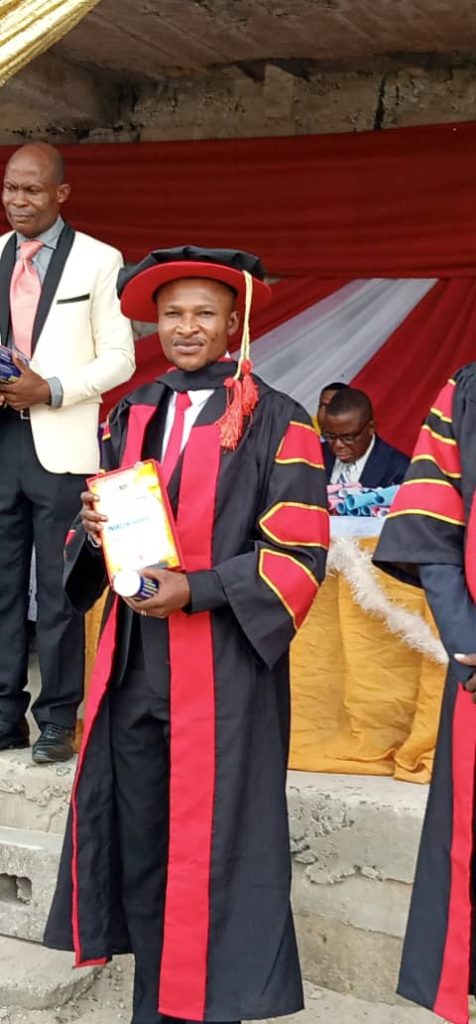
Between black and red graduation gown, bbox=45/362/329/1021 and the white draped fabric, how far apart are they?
3.23 metres

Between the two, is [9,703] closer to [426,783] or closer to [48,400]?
[48,400]

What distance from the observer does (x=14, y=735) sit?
459 cm

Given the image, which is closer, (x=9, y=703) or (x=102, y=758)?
(x=102, y=758)

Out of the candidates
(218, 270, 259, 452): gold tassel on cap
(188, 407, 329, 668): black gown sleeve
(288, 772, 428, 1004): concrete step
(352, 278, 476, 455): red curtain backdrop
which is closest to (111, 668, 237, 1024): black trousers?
(188, 407, 329, 668): black gown sleeve

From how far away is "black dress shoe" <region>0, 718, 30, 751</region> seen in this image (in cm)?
453

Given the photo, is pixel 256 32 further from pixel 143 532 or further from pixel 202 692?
pixel 202 692

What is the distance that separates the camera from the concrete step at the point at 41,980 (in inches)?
150

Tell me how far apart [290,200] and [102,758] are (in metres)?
3.77

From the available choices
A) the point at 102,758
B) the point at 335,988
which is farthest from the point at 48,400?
the point at 335,988

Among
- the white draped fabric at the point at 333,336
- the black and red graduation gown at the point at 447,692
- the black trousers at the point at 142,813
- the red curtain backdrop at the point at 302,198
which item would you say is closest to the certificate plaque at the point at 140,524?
the black trousers at the point at 142,813

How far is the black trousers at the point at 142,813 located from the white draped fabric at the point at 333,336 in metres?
3.49

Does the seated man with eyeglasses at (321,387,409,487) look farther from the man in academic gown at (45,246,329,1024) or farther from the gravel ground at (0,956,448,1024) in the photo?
the man in academic gown at (45,246,329,1024)

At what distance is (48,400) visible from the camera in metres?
4.17

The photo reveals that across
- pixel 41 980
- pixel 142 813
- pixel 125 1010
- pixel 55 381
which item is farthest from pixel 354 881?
pixel 55 381
